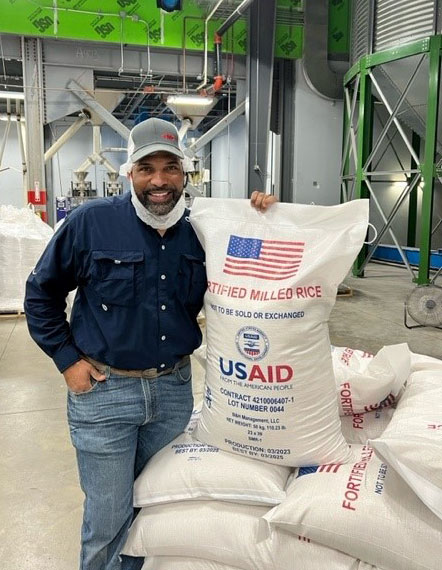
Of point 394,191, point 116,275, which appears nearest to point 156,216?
point 116,275

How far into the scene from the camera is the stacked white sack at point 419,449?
118cm

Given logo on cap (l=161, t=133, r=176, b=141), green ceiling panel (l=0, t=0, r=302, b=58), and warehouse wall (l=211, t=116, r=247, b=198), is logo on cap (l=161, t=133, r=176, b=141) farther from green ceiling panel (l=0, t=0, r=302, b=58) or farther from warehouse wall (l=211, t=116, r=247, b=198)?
warehouse wall (l=211, t=116, r=247, b=198)

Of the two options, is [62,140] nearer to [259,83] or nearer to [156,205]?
[259,83]

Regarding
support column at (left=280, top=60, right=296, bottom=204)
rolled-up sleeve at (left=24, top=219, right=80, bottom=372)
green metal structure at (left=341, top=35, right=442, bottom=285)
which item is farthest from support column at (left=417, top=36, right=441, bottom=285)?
rolled-up sleeve at (left=24, top=219, right=80, bottom=372)

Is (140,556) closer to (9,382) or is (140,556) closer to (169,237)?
(169,237)

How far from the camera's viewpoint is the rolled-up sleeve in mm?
1429

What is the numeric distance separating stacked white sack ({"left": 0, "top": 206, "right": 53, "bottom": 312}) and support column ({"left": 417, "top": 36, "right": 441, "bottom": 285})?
4867mm

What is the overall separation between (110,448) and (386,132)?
739 cm

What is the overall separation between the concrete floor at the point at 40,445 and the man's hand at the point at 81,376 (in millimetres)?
755

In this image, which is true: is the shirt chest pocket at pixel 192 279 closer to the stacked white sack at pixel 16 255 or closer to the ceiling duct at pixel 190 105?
the stacked white sack at pixel 16 255

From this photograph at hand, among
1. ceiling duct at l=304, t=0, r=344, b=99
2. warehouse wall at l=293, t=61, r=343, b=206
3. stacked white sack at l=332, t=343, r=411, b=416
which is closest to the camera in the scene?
stacked white sack at l=332, t=343, r=411, b=416

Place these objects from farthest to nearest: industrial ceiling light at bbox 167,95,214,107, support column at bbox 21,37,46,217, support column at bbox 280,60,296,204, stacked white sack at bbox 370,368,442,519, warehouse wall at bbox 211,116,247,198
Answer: warehouse wall at bbox 211,116,247,198 < support column at bbox 280,60,296,204 < industrial ceiling light at bbox 167,95,214,107 < support column at bbox 21,37,46,217 < stacked white sack at bbox 370,368,442,519

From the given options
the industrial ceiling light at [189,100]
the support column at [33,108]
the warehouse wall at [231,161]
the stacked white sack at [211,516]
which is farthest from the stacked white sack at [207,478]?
the warehouse wall at [231,161]

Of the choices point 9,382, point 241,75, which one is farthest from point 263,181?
point 9,382
